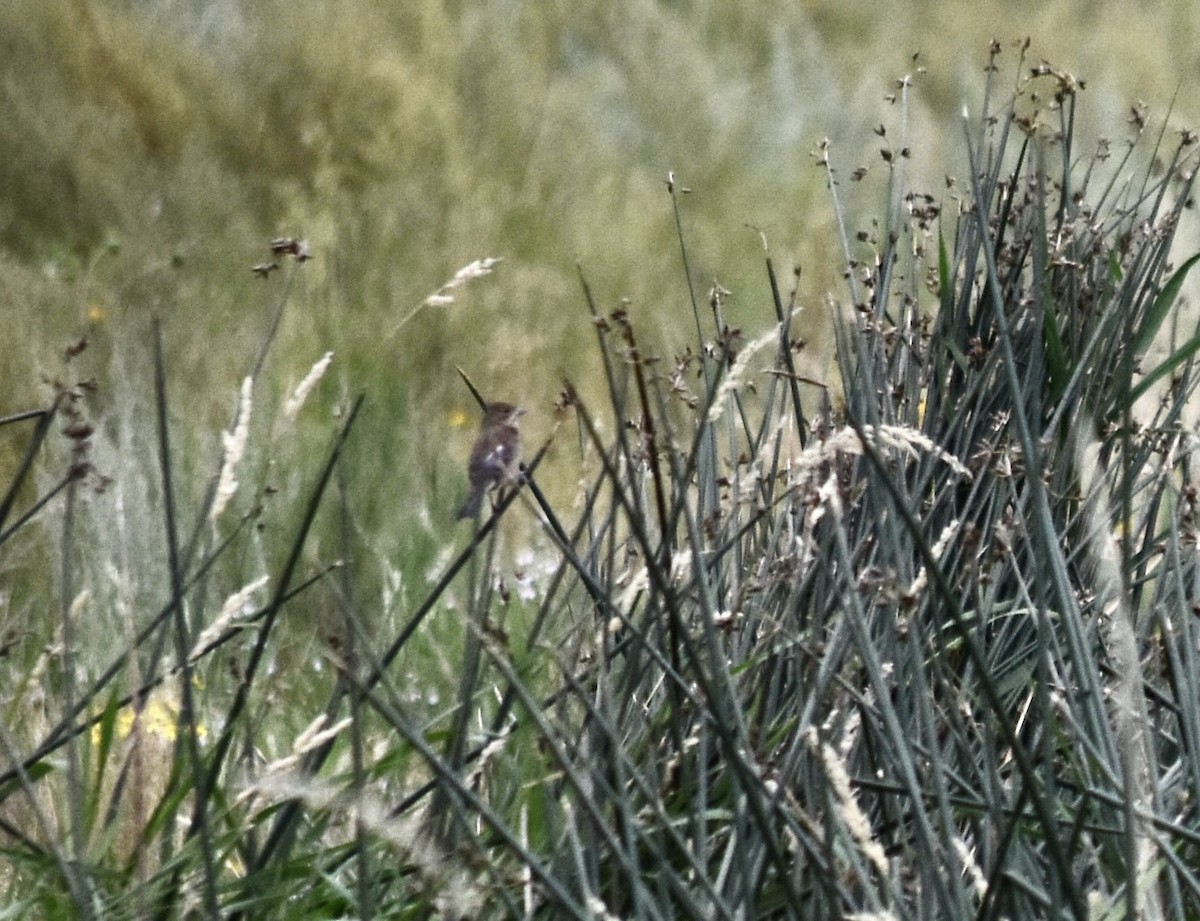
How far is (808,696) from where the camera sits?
123 centimetres

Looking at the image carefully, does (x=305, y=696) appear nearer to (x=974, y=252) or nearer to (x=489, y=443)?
(x=489, y=443)

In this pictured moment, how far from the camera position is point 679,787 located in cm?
122

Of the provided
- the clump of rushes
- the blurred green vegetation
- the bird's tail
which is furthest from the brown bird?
the blurred green vegetation

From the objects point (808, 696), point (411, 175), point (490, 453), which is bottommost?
point (808, 696)

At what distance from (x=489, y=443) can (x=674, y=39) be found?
341 centimetres

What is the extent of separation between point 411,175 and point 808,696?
11.0ft

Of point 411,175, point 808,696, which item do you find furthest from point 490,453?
point 411,175

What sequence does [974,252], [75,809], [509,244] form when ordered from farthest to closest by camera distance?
1. [509,244]
2. [974,252]
3. [75,809]

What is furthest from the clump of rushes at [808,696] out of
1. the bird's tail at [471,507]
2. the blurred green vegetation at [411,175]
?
the blurred green vegetation at [411,175]

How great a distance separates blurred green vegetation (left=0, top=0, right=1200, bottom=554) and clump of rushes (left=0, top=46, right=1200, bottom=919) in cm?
177

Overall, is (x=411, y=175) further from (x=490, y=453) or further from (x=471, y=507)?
(x=490, y=453)

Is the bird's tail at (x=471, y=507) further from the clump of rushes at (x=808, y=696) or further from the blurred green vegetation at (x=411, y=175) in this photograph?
the blurred green vegetation at (x=411, y=175)

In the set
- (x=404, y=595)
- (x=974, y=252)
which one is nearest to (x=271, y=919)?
(x=974, y=252)

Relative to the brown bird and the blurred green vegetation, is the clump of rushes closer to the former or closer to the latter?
the brown bird
